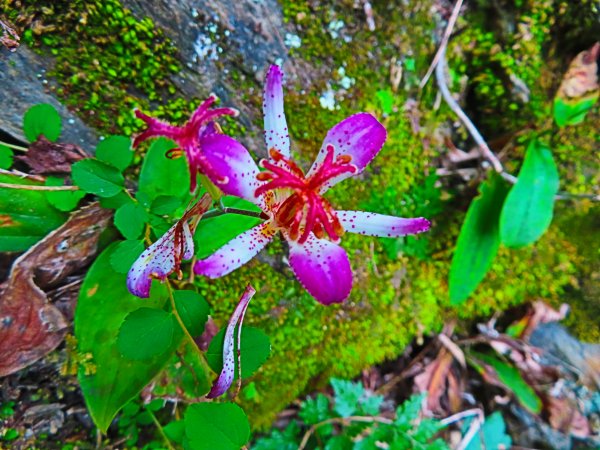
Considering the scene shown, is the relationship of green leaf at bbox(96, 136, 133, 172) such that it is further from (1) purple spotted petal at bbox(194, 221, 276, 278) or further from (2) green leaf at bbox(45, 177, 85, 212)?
(1) purple spotted petal at bbox(194, 221, 276, 278)

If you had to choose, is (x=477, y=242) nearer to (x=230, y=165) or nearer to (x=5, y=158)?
(x=230, y=165)

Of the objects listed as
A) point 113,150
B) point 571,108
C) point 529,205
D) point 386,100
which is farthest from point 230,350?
point 571,108

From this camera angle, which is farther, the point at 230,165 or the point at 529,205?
the point at 529,205

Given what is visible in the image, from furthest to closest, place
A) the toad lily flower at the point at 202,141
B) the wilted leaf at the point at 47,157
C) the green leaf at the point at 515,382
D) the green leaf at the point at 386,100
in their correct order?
the green leaf at the point at 515,382, the green leaf at the point at 386,100, the wilted leaf at the point at 47,157, the toad lily flower at the point at 202,141

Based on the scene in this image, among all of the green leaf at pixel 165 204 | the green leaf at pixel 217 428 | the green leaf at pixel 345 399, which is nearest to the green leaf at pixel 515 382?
the green leaf at pixel 345 399

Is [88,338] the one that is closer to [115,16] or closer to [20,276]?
[20,276]

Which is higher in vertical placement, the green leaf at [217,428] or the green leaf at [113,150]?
the green leaf at [113,150]

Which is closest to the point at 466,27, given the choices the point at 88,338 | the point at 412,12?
the point at 412,12

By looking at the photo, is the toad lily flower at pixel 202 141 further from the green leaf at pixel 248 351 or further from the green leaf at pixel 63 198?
the green leaf at pixel 63 198
